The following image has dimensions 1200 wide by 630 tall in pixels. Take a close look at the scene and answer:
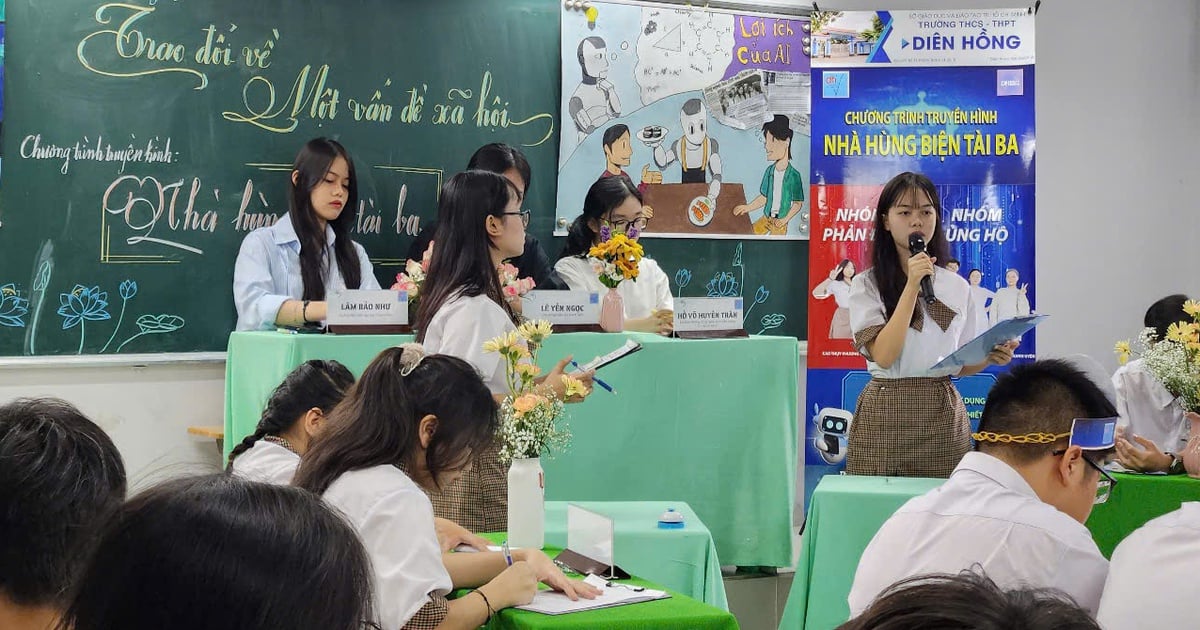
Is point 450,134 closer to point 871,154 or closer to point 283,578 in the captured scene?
point 871,154

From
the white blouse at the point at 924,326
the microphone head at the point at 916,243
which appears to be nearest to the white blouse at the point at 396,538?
the white blouse at the point at 924,326

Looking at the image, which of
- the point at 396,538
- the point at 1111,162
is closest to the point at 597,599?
the point at 396,538

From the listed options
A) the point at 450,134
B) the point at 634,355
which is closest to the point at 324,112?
the point at 450,134

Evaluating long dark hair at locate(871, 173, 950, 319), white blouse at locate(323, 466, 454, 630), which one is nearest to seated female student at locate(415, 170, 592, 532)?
white blouse at locate(323, 466, 454, 630)

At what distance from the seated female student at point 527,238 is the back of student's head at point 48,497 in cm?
367

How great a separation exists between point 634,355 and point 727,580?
868mm

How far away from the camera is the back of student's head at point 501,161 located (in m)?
4.97

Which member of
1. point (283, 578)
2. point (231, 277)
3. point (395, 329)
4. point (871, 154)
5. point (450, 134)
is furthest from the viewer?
point (871, 154)

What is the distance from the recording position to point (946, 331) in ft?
13.1

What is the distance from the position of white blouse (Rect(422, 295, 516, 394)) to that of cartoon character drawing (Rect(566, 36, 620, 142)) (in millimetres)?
2393

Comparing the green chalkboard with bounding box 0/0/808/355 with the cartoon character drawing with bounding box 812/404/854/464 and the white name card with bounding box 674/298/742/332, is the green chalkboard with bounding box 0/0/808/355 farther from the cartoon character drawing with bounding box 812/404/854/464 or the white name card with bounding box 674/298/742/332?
the cartoon character drawing with bounding box 812/404/854/464

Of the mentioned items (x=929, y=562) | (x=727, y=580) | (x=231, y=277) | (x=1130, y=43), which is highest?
(x=1130, y=43)

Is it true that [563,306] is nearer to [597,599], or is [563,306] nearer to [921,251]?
[921,251]

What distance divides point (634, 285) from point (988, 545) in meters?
2.99
